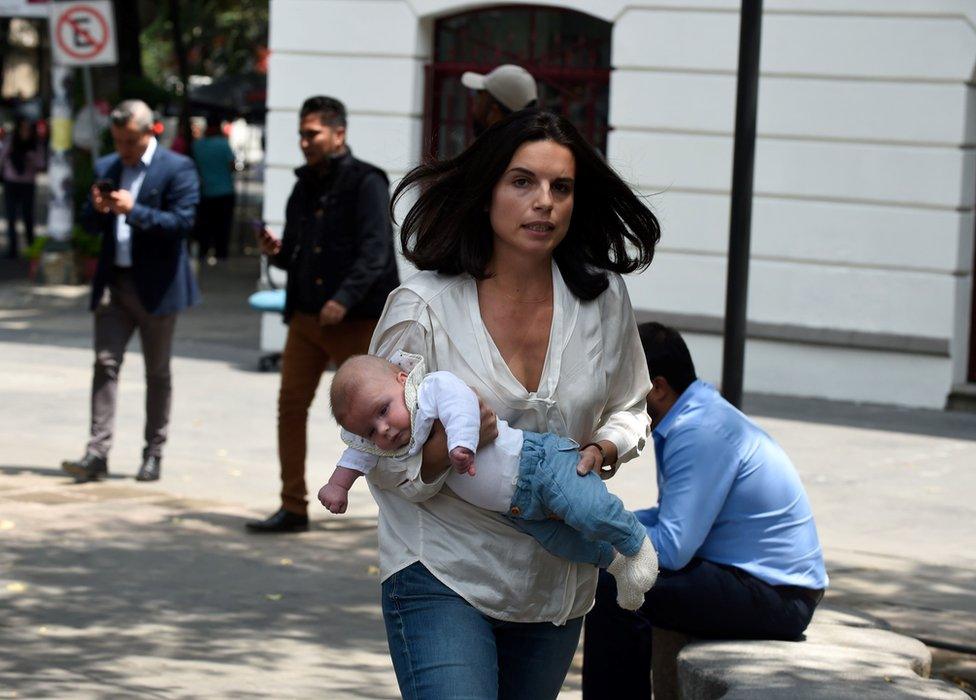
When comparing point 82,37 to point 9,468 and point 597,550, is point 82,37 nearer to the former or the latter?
point 9,468

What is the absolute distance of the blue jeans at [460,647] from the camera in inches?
127

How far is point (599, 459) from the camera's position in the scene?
3355 mm

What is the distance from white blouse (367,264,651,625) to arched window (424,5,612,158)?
32.9 feet

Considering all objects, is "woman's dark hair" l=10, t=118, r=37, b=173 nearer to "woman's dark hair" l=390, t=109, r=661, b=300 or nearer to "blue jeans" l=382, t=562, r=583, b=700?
"woman's dark hair" l=390, t=109, r=661, b=300

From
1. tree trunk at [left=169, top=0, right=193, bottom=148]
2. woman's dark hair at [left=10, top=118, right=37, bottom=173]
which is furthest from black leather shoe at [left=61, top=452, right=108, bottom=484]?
tree trunk at [left=169, top=0, right=193, bottom=148]

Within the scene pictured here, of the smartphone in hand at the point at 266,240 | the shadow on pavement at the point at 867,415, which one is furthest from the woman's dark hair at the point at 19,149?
the smartphone in hand at the point at 266,240

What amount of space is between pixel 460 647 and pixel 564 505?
334 mm

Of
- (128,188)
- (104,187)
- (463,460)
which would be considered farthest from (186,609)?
(463,460)

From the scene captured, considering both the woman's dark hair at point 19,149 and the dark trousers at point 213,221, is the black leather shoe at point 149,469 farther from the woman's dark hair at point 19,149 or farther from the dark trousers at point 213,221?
the woman's dark hair at point 19,149

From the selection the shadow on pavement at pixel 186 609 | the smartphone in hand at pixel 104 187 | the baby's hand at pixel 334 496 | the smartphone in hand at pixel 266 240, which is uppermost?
the smartphone in hand at pixel 104 187

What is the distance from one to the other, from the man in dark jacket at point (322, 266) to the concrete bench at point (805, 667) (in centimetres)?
284

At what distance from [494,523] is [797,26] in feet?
32.1

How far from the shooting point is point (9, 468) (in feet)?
29.6

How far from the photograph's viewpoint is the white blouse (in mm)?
3312
